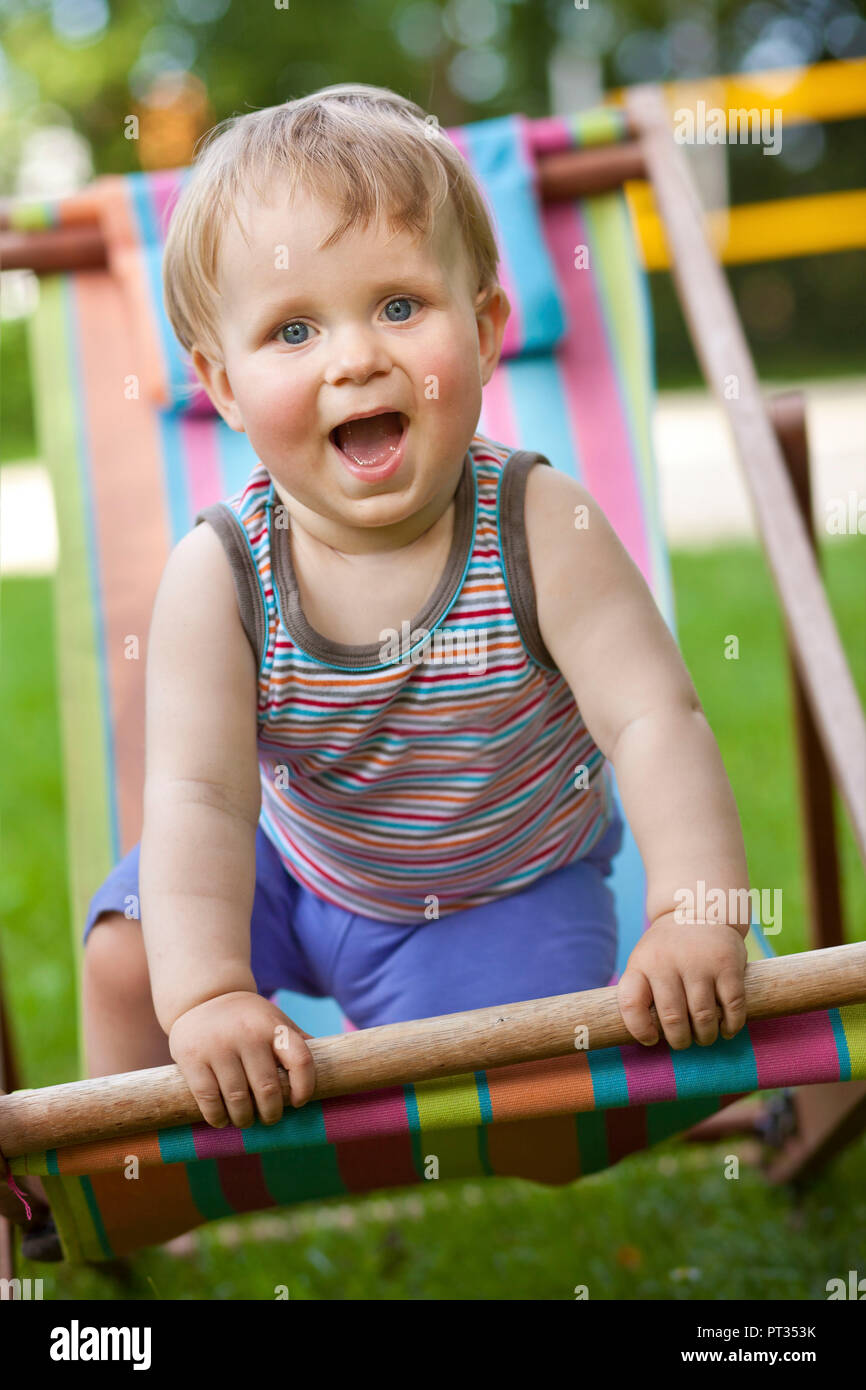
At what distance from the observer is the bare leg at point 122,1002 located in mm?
1394

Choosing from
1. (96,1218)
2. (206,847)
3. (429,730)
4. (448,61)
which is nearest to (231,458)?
(429,730)

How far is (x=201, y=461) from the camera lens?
2.11m

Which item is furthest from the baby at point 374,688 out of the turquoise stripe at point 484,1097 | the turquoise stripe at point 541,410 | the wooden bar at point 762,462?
the turquoise stripe at point 541,410

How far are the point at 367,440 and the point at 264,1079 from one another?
0.55m

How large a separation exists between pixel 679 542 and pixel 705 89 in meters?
3.91

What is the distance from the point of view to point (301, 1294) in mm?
1874

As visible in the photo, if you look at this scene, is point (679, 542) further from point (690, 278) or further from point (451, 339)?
point (451, 339)

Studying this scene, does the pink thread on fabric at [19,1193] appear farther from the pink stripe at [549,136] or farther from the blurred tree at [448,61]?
the blurred tree at [448,61]

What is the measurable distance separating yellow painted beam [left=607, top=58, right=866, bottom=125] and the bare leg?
23.8ft

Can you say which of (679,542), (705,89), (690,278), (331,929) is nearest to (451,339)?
(331,929)

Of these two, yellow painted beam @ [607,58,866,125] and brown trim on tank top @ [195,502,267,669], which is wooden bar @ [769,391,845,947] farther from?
yellow painted beam @ [607,58,866,125]

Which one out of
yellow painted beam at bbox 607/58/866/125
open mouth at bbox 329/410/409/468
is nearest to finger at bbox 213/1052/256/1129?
open mouth at bbox 329/410/409/468

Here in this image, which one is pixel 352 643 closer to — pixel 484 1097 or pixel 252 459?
pixel 484 1097
